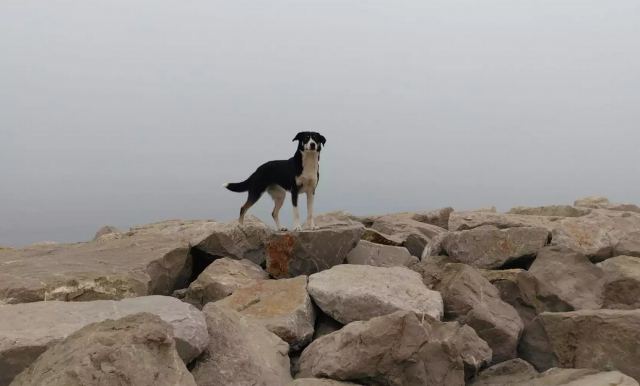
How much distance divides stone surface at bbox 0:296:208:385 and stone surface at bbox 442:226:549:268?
5131 millimetres

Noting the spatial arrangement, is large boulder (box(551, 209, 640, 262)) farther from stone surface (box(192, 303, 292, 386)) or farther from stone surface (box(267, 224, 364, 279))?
stone surface (box(192, 303, 292, 386))

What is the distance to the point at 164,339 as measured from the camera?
167 inches

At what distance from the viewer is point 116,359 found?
391 centimetres

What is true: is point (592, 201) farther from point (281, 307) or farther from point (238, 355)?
point (238, 355)

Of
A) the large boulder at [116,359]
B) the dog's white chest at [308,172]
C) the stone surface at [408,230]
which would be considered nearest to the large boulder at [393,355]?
the large boulder at [116,359]

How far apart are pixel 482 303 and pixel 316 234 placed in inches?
112

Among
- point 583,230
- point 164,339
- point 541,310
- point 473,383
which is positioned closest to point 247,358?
point 164,339

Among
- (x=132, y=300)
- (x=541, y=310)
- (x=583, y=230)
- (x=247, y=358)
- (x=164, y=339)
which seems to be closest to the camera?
(x=164, y=339)

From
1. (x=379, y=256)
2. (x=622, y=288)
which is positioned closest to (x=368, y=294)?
(x=379, y=256)

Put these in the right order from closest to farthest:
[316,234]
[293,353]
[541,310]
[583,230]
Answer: [293,353] < [541,310] < [316,234] < [583,230]

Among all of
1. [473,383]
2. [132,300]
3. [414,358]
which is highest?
[132,300]

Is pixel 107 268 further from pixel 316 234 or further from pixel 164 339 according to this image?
pixel 164 339

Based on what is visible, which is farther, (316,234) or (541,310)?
(316,234)

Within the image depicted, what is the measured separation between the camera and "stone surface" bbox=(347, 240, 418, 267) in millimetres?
9438
